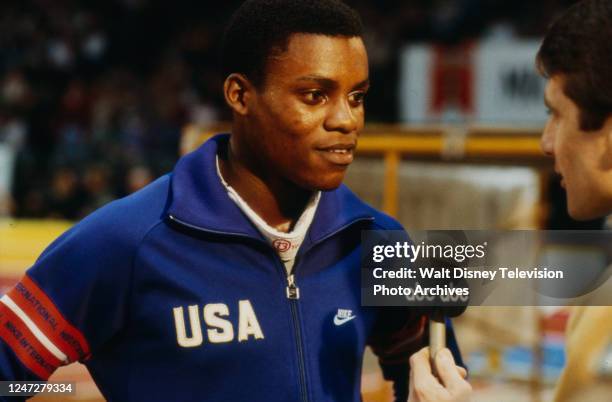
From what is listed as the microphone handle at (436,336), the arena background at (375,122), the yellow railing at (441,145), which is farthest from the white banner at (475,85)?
the microphone handle at (436,336)

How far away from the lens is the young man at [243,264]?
7.06 ft

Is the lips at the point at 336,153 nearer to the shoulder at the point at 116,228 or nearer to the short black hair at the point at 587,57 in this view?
the shoulder at the point at 116,228

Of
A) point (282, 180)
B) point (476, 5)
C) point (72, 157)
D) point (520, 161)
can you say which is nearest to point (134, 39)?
point (72, 157)

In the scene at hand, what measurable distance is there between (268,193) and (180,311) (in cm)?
34

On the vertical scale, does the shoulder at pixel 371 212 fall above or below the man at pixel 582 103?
below

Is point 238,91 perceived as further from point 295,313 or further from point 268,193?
point 295,313

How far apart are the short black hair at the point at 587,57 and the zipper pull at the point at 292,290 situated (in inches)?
26.4

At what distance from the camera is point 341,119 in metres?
2.21

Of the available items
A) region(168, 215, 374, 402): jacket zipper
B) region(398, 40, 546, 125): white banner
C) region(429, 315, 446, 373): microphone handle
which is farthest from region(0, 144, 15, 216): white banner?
region(429, 315, 446, 373): microphone handle

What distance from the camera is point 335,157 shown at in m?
2.23

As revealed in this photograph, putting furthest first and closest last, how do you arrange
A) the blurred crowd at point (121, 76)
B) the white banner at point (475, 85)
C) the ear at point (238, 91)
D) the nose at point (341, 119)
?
1. the blurred crowd at point (121, 76)
2. the white banner at point (475, 85)
3. the ear at point (238, 91)
4. the nose at point (341, 119)

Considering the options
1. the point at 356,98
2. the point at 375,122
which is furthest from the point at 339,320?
the point at 375,122

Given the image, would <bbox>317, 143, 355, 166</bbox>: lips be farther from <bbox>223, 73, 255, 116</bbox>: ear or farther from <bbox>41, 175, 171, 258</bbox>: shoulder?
<bbox>41, 175, 171, 258</bbox>: shoulder

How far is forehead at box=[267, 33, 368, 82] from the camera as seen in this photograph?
220 centimetres
